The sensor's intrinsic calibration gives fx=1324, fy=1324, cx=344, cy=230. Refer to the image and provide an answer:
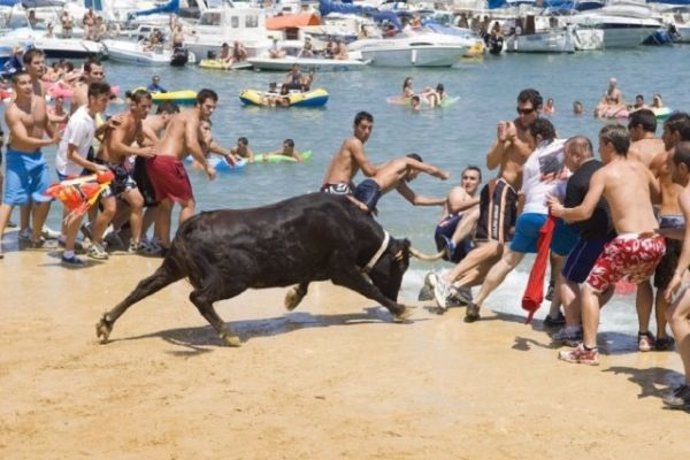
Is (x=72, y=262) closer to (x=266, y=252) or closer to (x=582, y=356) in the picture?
(x=266, y=252)

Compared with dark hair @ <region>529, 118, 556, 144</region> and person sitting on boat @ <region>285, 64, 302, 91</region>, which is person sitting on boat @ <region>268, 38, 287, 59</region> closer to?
person sitting on boat @ <region>285, 64, 302, 91</region>

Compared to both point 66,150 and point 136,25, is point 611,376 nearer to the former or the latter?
point 66,150

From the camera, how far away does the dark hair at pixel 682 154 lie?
809 cm

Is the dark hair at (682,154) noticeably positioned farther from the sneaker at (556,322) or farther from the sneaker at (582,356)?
the sneaker at (556,322)

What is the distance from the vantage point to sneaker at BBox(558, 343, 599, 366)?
8.99m

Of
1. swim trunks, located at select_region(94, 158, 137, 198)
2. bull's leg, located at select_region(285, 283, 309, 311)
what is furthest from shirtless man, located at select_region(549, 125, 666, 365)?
swim trunks, located at select_region(94, 158, 137, 198)

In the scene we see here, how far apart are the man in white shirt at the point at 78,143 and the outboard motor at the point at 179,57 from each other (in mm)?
38152

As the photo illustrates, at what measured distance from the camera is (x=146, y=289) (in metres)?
9.63

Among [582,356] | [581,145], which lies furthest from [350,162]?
[582,356]

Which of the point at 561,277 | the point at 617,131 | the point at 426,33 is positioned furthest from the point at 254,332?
the point at 426,33

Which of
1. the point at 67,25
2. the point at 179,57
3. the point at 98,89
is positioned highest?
the point at 98,89

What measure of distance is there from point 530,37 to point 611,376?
50541 mm

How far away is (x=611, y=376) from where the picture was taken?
8750 mm

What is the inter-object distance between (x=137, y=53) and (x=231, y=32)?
368 cm
